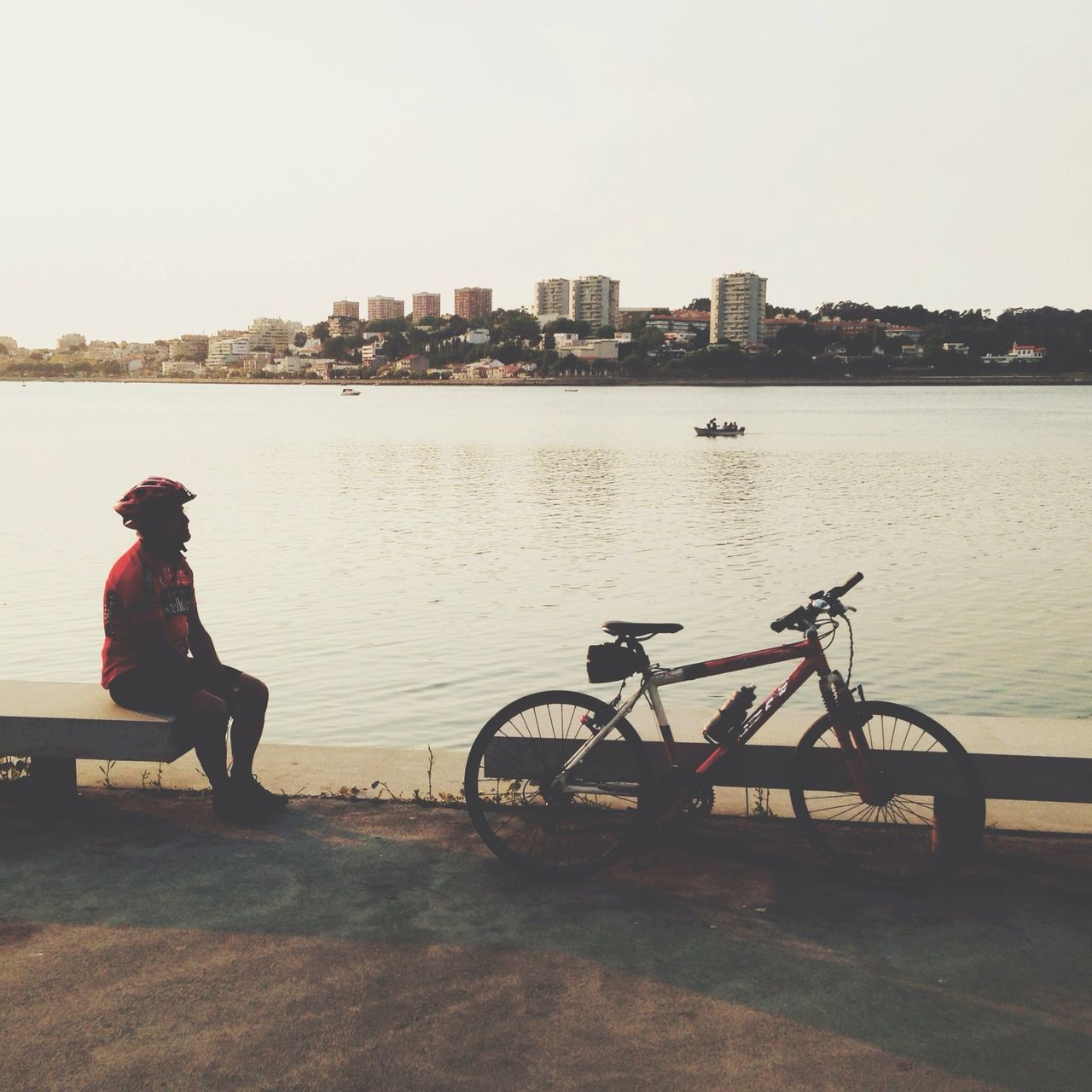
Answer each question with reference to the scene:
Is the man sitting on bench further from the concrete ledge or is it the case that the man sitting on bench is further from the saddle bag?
the saddle bag

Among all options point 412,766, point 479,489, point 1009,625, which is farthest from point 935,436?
point 412,766

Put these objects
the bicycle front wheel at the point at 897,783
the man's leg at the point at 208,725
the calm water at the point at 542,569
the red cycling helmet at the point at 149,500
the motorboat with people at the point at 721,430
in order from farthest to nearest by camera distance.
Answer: the motorboat with people at the point at 721,430, the calm water at the point at 542,569, the man's leg at the point at 208,725, the red cycling helmet at the point at 149,500, the bicycle front wheel at the point at 897,783

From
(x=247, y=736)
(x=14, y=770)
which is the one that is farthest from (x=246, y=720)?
(x=14, y=770)

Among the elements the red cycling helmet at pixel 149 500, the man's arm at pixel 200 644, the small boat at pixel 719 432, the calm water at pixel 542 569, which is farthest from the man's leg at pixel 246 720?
the small boat at pixel 719 432

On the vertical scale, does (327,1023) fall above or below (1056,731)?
below

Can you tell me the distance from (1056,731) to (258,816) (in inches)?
152

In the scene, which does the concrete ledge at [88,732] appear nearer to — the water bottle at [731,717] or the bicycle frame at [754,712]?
the bicycle frame at [754,712]

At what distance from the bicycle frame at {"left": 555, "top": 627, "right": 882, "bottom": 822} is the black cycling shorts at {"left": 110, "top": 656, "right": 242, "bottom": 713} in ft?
6.14

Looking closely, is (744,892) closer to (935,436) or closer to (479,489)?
(479,489)

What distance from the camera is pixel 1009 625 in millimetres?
17406

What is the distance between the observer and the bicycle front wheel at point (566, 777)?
5.43 m

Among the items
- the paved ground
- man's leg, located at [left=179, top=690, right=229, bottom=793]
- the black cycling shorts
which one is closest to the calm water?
man's leg, located at [left=179, top=690, right=229, bottom=793]

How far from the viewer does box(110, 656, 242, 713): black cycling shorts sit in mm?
5879

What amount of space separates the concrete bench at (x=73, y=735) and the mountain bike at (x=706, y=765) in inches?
58.5
